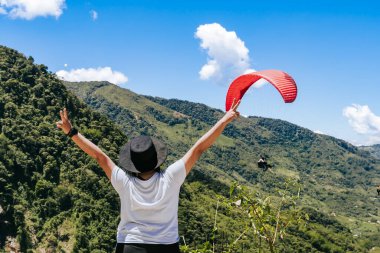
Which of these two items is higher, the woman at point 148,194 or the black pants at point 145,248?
the woman at point 148,194

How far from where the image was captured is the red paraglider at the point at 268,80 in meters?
3.37

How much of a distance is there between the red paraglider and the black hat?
0.96 meters

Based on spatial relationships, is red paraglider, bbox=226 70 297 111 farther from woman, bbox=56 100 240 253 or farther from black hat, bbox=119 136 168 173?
black hat, bbox=119 136 168 173

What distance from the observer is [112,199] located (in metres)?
87.5

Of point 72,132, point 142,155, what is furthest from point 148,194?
point 72,132

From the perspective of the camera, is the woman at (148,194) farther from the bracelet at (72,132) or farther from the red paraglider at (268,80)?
the red paraglider at (268,80)

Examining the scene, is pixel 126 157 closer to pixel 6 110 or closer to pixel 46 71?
pixel 6 110

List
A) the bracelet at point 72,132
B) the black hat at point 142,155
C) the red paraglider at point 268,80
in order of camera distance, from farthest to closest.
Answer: the bracelet at point 72,132 < the red paraglider at point 268,80 < the black hat at point 142,155

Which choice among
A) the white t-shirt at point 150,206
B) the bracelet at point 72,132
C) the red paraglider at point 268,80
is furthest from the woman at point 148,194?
the red paraglider at point 268,80

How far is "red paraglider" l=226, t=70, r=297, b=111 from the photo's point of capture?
3.37 meters

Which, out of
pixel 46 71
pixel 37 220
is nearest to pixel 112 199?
pixel 37 220

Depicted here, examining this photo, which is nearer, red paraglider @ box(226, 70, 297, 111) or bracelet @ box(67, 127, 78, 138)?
red paraglider @ box(226, 70, 297, 111)

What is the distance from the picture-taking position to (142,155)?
126 inches

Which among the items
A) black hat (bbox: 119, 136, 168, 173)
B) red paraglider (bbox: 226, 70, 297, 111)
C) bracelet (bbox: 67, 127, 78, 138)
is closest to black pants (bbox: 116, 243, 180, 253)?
black hat (bbox: 119, 136, 168, 173)
